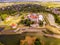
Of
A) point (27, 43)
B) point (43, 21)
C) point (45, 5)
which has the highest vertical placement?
point (45, 5)

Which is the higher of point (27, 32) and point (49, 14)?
point (49, 14)

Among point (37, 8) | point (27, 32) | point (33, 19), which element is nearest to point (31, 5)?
point (37, 8)

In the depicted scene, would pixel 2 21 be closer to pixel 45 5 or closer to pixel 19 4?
pixel 19 4

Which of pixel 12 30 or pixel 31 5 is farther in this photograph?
pixel 31 5

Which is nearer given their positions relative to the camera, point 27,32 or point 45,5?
point 27,32

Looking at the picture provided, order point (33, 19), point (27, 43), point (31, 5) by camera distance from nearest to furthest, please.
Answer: point (27, 43)
point (33, 19)
point (31, 5)

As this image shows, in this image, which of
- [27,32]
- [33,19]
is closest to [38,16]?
[33,19]

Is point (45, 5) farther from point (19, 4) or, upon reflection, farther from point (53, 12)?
point (19, 4)

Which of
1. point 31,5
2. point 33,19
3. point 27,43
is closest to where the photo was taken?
point 27,43

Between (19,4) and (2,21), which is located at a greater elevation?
(19,4)
